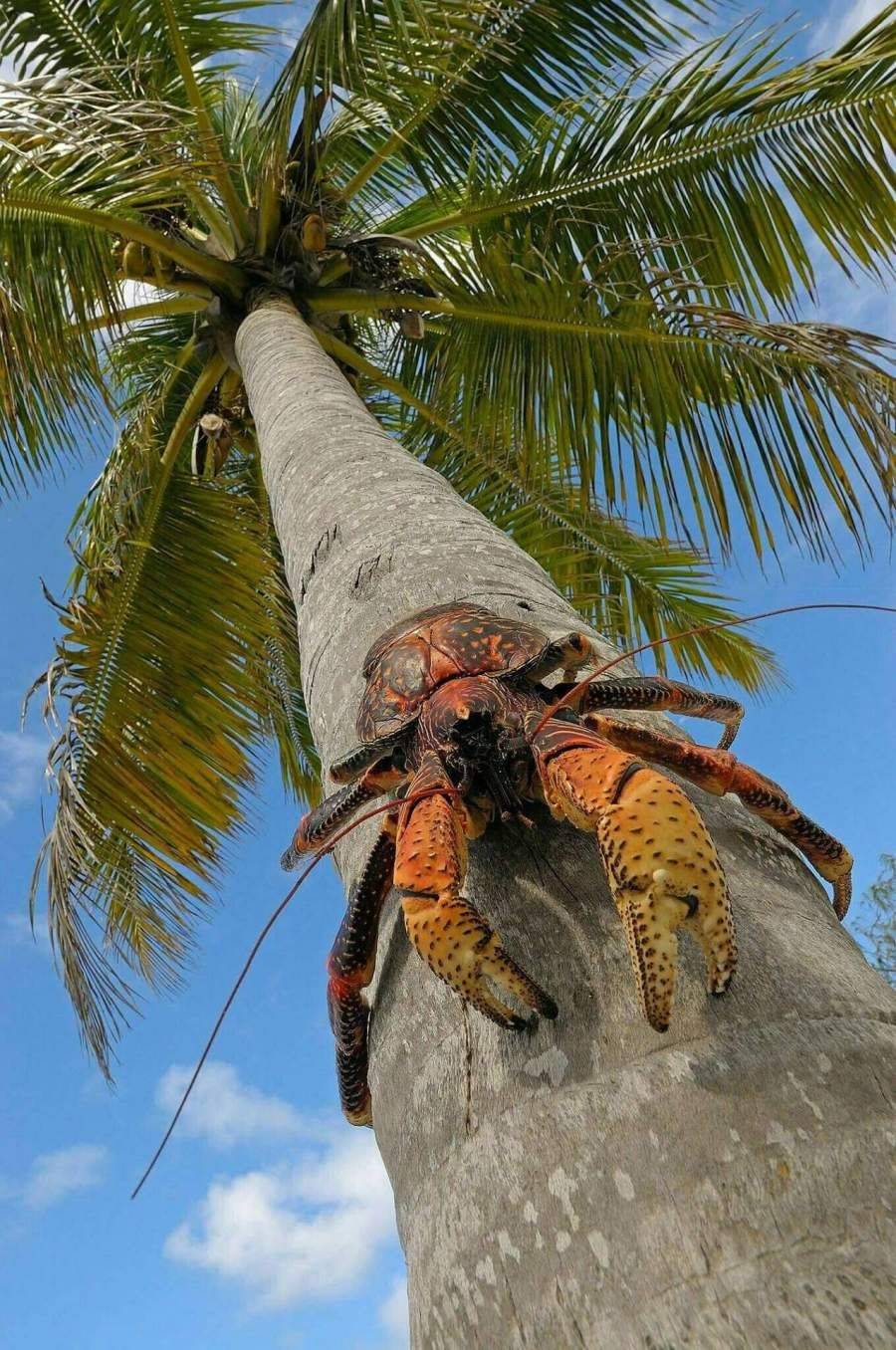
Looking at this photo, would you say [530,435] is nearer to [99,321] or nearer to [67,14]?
[99,321]

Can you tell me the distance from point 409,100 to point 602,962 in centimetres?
471

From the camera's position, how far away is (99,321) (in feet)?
15.3

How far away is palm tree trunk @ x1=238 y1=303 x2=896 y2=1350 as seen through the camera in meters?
0.85

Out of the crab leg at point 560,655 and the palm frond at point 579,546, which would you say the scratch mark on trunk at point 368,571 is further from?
the palm frond at point 579,546

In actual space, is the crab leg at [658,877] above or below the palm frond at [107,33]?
below

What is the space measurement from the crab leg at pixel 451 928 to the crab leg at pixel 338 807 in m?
0.31

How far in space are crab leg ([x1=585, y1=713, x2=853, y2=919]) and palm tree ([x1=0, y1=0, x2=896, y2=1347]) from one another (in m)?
0.09

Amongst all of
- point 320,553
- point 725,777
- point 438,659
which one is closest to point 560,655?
point 438,659

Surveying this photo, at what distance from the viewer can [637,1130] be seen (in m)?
0.98

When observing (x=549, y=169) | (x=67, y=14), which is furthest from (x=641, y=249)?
(x=67, y=14)

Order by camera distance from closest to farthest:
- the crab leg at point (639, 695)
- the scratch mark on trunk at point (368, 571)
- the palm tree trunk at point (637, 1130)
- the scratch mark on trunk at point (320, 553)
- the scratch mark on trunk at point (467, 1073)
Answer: the palm tree trunk at point (637, 1130), the scratch mark on trunk at point (467, 1073), the crab leg at point (639, 695), the scratch mark on trunk at point (368, 571), the scratch mark on trunk at point (320, 553)

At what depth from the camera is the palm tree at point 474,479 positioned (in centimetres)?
96

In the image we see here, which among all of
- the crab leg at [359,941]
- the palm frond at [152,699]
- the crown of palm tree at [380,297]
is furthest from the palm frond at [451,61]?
the crab leg at [359,941]

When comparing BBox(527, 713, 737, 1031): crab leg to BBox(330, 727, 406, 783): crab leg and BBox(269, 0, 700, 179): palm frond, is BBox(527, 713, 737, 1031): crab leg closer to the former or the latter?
BBox(330, 727, 406, 783): crab leg
